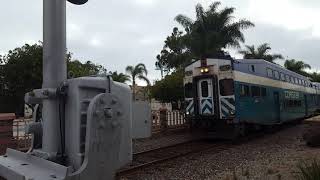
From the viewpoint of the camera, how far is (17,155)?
3.78 metres

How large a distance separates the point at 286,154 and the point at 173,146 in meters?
4.37

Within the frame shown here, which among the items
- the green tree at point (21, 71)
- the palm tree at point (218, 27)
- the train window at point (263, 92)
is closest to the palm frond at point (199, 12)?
the palm tree at point (218, 27)

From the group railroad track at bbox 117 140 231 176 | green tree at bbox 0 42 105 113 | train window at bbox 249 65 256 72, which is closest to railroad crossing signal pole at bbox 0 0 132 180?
railroad track at bbox 117 140 231 176

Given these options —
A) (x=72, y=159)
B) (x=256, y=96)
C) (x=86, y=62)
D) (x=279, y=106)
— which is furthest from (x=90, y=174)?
(x=86, y=62)

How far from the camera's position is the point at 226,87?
17828 mm

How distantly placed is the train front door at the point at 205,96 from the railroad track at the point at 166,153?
134cm

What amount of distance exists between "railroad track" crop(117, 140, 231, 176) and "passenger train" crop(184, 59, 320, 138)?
98 centimetres

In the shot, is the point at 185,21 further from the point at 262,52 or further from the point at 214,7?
the point at 262,52

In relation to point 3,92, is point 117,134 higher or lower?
lower

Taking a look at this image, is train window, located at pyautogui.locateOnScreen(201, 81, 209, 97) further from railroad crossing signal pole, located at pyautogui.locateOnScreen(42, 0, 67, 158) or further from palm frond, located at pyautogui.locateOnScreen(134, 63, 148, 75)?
palm frond, located at pyautogui.locateOnScreen(134, 63, 148, 75)

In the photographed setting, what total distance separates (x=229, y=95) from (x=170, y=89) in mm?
16614

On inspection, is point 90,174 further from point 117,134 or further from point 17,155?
point 17,155

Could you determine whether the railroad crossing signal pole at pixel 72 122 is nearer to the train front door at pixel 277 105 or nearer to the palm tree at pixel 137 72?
the train front door at pixel 277 105

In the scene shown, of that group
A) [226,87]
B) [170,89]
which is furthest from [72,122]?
[170,89]
